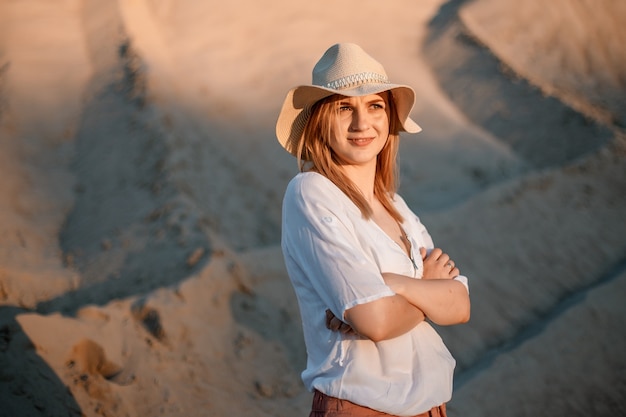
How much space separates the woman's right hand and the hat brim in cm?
47

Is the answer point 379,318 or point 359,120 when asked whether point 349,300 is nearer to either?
point 379,318

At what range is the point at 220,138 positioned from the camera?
26.1 feet

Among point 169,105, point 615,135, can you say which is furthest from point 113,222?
point 615,135

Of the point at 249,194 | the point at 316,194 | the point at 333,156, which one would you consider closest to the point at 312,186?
the point at 316,194

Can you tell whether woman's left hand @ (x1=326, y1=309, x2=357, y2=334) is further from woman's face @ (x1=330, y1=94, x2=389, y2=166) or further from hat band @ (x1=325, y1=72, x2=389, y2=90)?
hat band @ (x1=325, y1=72, x2=389, y2=90)

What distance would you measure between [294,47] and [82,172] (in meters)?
3.89

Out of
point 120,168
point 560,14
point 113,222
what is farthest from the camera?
point 560,14

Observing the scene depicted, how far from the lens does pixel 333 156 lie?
2416mm

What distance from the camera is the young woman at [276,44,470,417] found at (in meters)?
2.07

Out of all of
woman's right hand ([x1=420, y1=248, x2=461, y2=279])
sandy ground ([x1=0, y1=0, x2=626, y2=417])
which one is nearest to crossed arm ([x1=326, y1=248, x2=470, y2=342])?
woman's right hand ([x1=420, y1=248, x2=461, y2=279])

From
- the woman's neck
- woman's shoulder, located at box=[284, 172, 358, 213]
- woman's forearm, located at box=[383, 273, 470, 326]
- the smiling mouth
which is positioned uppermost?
the smiling mouth

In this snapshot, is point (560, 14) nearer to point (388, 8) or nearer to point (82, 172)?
point (388, 8)

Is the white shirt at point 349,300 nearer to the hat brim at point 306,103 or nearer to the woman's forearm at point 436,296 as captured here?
the woman's forearm at point 436,296

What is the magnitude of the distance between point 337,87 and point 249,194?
204 inches
